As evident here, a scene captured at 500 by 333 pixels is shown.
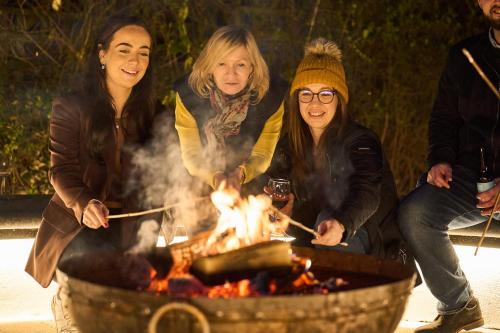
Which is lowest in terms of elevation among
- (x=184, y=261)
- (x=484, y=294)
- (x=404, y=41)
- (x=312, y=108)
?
(x=484, y=294)

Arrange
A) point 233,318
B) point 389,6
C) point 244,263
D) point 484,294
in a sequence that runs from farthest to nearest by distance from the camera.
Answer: point 389,6 < point 484,294 < point 244,263 < point 233,318

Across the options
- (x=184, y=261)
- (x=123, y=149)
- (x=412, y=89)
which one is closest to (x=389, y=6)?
(x=412, y=89)

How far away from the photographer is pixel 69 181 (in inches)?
159

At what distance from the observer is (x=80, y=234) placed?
13.5 ft

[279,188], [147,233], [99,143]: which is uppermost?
[99,143]

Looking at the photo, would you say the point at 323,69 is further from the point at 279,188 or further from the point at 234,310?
→ the point at 234,310

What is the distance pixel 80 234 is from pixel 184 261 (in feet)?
3.08

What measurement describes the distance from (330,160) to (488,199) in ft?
2.60

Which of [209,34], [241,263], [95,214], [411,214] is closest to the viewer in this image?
[241,263]

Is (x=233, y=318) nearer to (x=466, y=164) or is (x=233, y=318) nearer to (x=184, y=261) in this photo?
(x=184, y=261)

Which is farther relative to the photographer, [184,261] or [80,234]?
[80,234]

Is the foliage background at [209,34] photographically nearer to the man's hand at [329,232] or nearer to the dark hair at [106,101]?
the dark hair at [106,101]

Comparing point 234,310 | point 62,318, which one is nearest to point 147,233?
point 62,318

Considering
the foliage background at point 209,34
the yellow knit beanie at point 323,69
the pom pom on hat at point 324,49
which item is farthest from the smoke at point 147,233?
the foliage background at point 209,34
